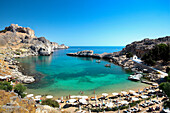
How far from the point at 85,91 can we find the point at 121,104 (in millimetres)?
7995

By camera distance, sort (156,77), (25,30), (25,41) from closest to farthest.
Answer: (156,77) < (25,41) < (25,30)

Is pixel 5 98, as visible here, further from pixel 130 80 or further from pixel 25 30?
pixel 25 30

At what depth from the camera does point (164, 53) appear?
33.6 m

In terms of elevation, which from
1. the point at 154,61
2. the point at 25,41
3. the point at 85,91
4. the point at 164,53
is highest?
the point at 25,41

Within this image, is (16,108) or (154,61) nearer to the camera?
(16,108)

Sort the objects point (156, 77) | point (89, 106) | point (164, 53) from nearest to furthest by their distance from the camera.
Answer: point (89, 106) → point (156, 77) → point (164, 53)

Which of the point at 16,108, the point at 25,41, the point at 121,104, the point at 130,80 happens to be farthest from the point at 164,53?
the point at 25,41

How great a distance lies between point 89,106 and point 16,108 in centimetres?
1048

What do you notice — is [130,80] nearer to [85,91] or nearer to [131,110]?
[85,91]

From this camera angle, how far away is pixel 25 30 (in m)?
122

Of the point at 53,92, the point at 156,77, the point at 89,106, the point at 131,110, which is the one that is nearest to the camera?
the point at 131,110

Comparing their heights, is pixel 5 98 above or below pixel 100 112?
above

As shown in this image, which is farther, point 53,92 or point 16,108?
point 53,92

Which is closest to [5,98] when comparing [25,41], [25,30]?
[25,41]
